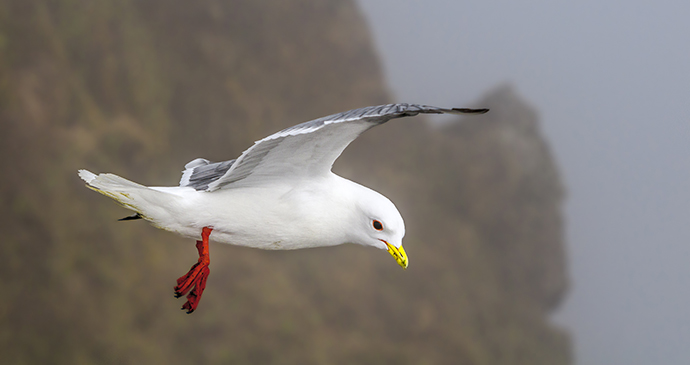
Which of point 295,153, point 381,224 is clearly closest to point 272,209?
point 295,153

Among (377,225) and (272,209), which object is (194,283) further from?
(377,225)

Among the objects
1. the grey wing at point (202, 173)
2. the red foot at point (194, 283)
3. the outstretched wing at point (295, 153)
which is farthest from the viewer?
the grey wing at point (202, 173)

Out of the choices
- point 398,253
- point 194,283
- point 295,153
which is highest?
point 295,153

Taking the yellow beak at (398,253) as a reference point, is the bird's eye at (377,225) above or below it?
above

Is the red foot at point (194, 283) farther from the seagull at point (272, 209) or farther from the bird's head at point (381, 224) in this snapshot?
Answer: the bird's head at point (381, 224)

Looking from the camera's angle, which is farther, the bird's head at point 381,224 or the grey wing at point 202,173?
the grey wing at point 202,173

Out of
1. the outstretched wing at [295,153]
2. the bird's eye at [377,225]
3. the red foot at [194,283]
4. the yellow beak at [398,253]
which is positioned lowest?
the red foot at [194,283]

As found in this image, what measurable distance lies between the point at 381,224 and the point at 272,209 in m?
0.26

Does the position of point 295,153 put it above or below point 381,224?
above

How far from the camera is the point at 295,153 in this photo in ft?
4.37

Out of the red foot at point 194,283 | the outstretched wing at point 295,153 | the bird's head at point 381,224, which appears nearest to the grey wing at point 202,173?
the outstretched wing at point 295,153

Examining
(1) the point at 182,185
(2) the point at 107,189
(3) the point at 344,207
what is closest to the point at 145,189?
(2) the point at 107,189

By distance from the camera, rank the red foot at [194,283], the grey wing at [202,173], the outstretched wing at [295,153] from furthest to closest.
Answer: the grey wing at [202,173], the red foot at [194,283], the outstretched wing at [295,153]

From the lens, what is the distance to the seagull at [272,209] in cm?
135
